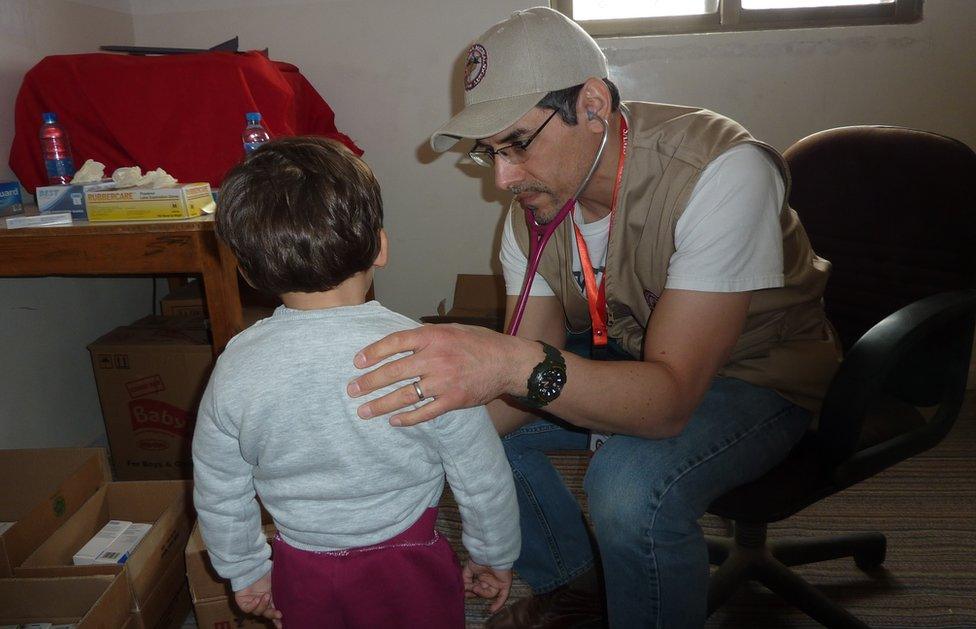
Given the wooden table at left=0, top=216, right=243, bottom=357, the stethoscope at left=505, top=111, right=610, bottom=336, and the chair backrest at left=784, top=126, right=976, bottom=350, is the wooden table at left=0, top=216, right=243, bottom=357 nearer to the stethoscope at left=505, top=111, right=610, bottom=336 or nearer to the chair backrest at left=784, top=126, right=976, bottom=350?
the stethoscope at left=505, top=111, right=610, bottom=336

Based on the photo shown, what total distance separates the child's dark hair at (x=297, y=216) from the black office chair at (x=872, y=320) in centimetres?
63

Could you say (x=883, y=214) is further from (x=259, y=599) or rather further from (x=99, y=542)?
(x=99, y=542)

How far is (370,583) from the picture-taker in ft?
2.65

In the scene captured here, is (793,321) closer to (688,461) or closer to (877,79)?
(688,461)

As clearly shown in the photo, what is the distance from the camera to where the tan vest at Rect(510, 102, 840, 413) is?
3.20 ft

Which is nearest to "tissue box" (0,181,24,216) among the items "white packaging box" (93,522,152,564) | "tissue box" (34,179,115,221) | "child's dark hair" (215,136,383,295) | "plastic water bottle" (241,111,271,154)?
"tissue box" (34,179,115,221)

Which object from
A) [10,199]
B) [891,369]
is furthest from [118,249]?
[891,369]

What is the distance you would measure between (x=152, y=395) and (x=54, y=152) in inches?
25.2

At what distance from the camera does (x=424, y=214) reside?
7.65 ft

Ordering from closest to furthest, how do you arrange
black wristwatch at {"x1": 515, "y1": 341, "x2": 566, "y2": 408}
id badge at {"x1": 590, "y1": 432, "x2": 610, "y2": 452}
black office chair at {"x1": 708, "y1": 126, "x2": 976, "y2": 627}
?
black wristwatch at {"x1": 515, "y1": 341, "x2": 566, "y2": 408} → black office chair at {"x1": 708, "y1": 126, "x2": 976, "y2": 627} → id badge at {"x1": 590, "y1": 432, "x2": 610, "y2": 452}

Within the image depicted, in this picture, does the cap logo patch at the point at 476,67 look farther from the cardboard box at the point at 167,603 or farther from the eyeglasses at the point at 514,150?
the cardboard box at the point at 167,603

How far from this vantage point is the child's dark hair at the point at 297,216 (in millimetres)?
724

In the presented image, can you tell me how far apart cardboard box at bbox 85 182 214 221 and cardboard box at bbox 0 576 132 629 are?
0.67 m

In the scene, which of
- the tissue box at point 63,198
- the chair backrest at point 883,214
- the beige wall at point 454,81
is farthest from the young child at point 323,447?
the beige wall at point 454,81
